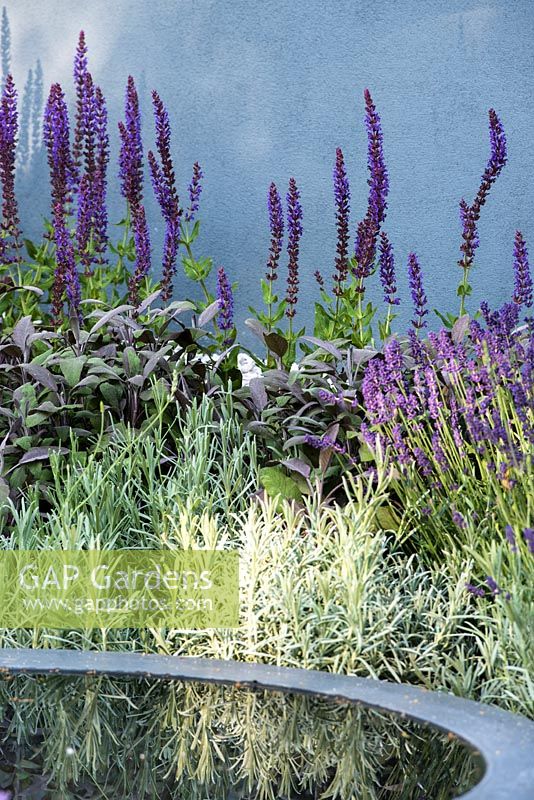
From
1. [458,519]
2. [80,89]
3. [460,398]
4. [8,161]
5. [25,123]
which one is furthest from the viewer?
[25,123]

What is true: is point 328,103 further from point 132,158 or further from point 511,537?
point 511,537

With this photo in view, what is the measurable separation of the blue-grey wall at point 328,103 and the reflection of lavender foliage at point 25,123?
259mm

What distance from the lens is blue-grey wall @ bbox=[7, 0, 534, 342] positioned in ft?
14.7

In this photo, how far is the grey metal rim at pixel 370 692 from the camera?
4.65 ft

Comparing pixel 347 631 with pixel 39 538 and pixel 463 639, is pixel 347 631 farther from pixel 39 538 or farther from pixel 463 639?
pixel 39 538

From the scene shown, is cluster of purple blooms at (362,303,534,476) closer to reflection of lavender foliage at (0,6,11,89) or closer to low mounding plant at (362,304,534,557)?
low mounding plant at (362,304,534,557)

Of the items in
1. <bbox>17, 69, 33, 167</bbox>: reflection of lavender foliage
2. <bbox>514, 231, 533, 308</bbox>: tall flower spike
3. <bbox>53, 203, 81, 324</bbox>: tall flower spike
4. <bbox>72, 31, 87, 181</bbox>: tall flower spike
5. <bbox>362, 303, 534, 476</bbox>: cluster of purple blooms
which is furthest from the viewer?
<bbox>17, 69, 33, 167</bbox>: reflection of lavender foliage

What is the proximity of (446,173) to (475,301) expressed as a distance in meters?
0.60

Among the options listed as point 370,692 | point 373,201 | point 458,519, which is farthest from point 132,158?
point 370,692

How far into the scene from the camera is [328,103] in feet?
15.1

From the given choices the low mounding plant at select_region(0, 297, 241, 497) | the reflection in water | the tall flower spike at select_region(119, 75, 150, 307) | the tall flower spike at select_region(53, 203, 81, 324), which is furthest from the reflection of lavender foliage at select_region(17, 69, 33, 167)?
the reflection in water

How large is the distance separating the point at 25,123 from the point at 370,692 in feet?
12.8

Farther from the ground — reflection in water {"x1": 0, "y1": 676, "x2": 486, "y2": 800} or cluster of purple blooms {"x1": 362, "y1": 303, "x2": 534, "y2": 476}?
cluster of purple blooms {"x1": 362, "y1": 303, "x2": 534, "y2": 476}

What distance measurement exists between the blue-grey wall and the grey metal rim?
274cm
